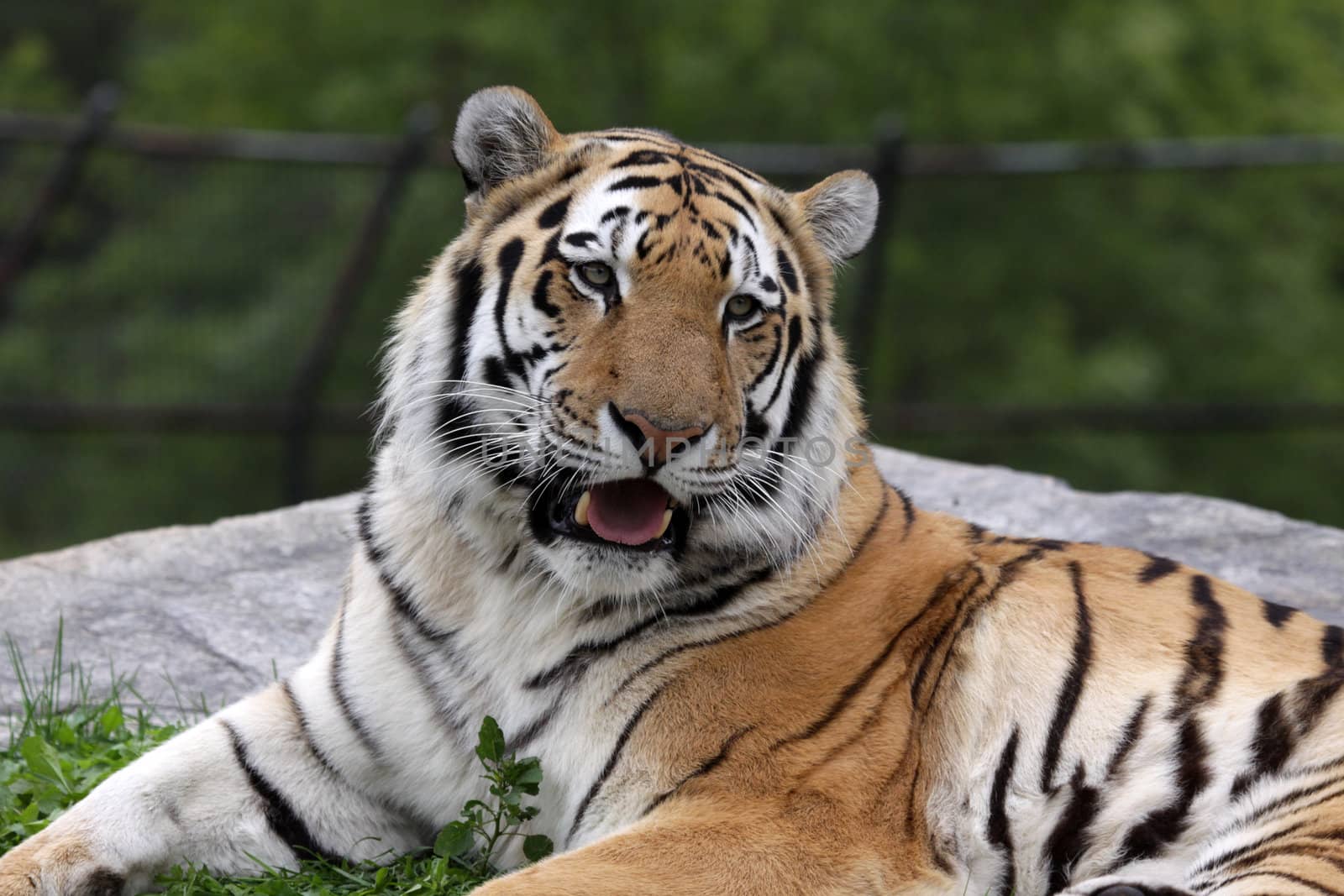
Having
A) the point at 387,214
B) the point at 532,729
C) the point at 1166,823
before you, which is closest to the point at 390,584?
the point at 532,729

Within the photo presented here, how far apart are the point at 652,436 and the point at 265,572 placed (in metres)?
1.81

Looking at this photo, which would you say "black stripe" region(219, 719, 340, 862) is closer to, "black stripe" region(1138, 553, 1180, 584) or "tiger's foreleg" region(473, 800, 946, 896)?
"tiger's foreleg" region(473, 800, 946, 896)

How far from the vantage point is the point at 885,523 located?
250 cm

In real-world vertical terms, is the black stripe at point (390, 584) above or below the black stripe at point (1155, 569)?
below

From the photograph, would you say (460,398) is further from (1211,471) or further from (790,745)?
(1211,471)

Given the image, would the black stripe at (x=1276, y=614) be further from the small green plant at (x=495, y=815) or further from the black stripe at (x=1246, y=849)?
the small green plant at (x=495, y=815)

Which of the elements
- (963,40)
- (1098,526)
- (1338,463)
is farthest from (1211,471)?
(1098,526)

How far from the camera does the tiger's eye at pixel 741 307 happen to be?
228 cm

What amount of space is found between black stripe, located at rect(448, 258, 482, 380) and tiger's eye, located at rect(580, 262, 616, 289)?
0.60 feet

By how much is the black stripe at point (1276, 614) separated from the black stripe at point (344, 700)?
1.34 metres

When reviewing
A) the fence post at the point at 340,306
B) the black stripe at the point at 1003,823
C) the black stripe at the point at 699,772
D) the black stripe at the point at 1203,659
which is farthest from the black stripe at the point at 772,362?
the fence post at the point at 340,306

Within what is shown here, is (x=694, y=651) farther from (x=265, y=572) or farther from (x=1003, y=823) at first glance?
(x=265, y=572)

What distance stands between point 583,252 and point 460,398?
282 millimetres

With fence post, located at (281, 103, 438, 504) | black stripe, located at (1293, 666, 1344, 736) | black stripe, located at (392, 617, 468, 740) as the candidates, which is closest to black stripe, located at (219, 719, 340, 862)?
black stripe, located at (392, 617, 468, 740)
